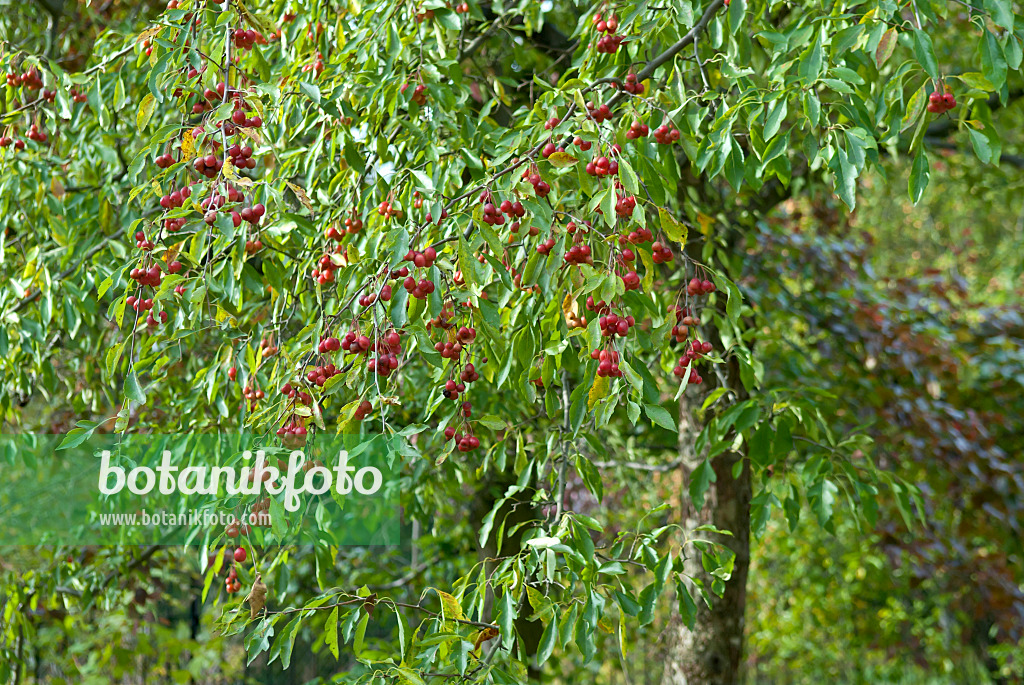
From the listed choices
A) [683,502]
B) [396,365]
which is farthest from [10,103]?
[683,502]

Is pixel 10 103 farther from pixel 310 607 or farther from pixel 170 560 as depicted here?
pixel 170 560

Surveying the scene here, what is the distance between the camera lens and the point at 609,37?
4.74ft

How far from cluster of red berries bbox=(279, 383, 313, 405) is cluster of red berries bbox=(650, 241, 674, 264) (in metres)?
0.60

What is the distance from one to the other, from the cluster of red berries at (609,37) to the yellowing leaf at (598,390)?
0.61 m

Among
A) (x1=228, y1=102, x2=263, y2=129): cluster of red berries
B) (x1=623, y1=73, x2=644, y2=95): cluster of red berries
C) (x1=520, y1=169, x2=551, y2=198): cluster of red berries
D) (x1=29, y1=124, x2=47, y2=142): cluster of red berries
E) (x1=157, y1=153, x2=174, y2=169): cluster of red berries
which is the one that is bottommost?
(x1=520, y1=169, x2=551, y2=198): cluster of red berries

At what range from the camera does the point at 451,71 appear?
1530 mm

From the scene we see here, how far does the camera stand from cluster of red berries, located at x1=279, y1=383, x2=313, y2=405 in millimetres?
1297

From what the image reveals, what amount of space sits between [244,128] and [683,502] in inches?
69.0

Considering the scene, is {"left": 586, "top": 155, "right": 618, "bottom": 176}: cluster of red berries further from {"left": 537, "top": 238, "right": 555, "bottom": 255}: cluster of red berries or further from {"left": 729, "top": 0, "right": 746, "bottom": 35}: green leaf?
{"left": 729, "top": 0, "right": 746, "bottom": 35}: green leaf

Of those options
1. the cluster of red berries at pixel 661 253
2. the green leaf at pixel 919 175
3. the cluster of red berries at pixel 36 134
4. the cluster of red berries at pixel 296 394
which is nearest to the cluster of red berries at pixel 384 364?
the cluster of red berries at pixel 296 394

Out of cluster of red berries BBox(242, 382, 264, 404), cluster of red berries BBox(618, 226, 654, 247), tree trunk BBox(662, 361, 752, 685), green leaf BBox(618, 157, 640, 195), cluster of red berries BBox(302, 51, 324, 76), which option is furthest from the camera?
tree trunk BBox(662, 361, 752, 685)

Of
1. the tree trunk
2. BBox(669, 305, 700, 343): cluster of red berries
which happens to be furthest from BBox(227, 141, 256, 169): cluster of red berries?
the tree trunk

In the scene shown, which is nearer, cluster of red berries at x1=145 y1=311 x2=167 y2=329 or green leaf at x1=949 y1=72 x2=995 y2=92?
green leaf at x1=949 y1=72 x2=995 y2=92

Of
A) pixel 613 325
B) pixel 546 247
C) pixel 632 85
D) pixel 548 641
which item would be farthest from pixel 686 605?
pixel 632 85
